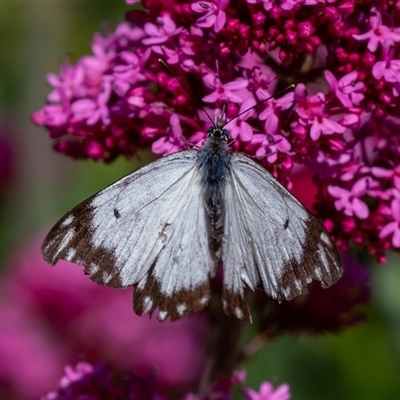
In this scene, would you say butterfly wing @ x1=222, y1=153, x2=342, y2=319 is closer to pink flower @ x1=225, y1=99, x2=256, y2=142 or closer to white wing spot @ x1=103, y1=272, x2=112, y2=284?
pink flower @ x1=225, y1=99, x2=256, y2=142

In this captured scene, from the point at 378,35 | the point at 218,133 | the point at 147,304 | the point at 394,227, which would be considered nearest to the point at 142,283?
the point at 147,304

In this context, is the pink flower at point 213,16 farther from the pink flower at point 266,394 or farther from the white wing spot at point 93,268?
the pink flower at point 266,394

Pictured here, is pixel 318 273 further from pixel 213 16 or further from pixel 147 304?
pixel 213 16

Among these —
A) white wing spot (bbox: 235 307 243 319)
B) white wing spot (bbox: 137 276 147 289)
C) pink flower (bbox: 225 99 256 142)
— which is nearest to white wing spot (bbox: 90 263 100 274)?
white wing spot (bbox: 137 276 147 289)

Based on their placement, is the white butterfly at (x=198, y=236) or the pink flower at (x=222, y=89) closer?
the white butterfly at (x=198, y=236)

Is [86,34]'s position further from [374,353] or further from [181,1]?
[181,1]

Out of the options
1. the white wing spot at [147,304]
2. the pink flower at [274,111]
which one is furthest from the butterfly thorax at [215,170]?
the white wing spot at [147,304]

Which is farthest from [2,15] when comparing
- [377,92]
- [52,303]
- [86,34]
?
[377,92]

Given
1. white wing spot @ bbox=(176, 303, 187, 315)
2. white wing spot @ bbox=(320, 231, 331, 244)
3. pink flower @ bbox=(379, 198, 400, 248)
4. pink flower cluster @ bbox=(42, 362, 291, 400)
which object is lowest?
pink flower cluster @ bbox=(42, 362, 291, 400)
